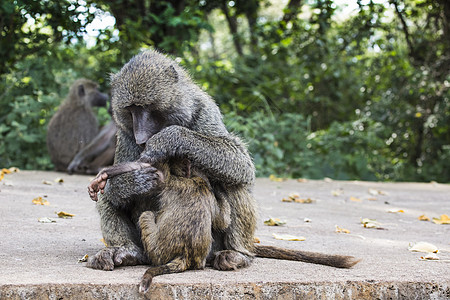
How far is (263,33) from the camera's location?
1109cm

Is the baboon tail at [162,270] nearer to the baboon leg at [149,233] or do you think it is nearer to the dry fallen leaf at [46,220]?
the baboon leg at [149,233]

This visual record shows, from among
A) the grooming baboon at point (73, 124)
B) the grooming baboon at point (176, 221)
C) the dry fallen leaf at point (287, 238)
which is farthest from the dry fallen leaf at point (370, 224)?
the grooming baboon at point (73, 124)

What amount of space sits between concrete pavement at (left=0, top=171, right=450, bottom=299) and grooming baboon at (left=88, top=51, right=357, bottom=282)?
0.43ft

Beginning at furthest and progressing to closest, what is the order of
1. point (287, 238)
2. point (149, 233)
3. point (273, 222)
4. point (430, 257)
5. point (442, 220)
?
point (442, 220) → point (273, 222) → point (287, 238) → point (430, 257) → point (149, 233)

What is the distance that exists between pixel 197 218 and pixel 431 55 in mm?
9625

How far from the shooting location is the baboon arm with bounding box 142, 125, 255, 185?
9.70 feet

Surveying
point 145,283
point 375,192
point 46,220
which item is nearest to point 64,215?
point 46,220

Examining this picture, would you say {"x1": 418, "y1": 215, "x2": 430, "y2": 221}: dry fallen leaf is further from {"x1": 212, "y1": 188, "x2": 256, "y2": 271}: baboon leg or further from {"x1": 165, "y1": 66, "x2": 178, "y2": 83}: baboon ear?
{"x1": 165, "y1": 66, "x2": 178, "y2": 83}: baboon ear

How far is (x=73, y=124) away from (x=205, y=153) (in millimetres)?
6166

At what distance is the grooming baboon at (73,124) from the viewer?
8547mm

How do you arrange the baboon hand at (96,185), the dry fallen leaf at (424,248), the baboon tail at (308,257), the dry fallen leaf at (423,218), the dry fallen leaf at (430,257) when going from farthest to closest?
the dry fallen leaf at (423,218)
the dry fallen leaf at (424,248)
the dry fallen leaf at (430,257)
the baboon tail at (308,257)
the baboon hand at (96,185)

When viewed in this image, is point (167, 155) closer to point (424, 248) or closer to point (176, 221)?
point (176, 221)

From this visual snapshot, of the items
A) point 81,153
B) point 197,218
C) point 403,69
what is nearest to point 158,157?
point 197,218

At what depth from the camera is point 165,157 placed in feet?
9.76
